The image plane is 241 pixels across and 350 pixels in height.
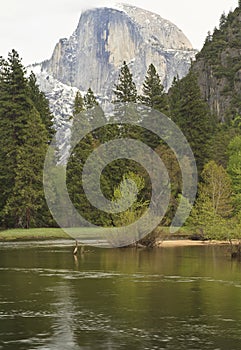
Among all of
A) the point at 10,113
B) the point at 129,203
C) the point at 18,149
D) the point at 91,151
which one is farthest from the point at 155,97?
the point at 129,203

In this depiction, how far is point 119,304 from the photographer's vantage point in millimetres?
24000

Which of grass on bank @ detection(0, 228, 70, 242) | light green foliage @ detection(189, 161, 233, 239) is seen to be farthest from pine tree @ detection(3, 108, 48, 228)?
light green foliage @ detection(189, 161, 233, 239)

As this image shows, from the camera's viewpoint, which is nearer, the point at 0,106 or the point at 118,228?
the point at 118,228

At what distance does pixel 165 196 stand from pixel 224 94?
8669 centimetres

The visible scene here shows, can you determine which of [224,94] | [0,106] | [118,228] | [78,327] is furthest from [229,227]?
[224,94]

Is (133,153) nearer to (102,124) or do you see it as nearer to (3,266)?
(102,124)

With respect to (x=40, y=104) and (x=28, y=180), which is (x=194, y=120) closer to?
(x=40, y=104)

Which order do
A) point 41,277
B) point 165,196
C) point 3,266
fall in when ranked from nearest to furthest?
point 41,277 → point 3,266 → point 165,196

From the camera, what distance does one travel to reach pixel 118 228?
53125 mm

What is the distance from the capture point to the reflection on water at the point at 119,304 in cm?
1819

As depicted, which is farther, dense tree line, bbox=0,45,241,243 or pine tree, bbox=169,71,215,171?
pine tree, bbox=169,71,215,171

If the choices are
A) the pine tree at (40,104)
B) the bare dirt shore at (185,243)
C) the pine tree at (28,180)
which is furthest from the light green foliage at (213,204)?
the pine tree at (40,104)

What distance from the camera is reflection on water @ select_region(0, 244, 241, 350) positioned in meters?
18.2

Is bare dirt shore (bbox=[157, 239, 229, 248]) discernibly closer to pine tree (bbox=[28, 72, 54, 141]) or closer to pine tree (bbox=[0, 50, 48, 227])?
pine tree (bbox=[0, 50, 48, 227])
